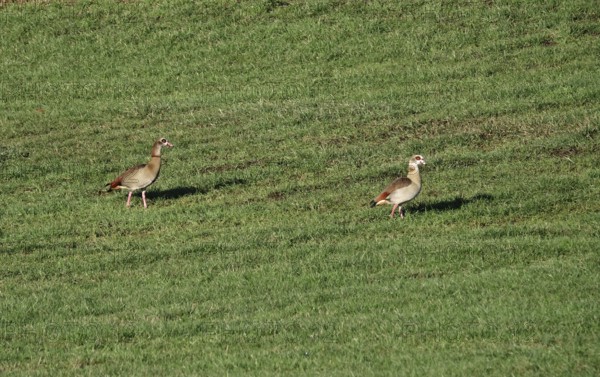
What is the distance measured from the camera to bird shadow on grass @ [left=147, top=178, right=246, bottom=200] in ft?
63.1

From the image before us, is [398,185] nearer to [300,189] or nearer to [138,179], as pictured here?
[300,189]

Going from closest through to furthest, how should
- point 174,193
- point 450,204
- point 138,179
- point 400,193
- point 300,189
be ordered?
1. point 400,193
2. point 450,204
3. point 138,179
4. point 300,189
5. point 174,193

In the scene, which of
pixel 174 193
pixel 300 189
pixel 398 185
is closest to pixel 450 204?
pixel 398 185

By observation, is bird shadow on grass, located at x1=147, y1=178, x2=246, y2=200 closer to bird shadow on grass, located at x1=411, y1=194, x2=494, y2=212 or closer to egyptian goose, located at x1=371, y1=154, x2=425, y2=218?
egyptian goose, located at x1=371, y1=154, x2=425, y2=218

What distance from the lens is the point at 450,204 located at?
57.3ft

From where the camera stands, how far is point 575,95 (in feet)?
77.0

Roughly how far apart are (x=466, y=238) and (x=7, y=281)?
19.8ft

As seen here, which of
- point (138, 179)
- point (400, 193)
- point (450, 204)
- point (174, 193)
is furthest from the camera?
point (174, 193)

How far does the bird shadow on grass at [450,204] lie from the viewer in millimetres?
17281

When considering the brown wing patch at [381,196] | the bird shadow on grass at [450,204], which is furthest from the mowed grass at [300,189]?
the brown wing patch at [381,196]

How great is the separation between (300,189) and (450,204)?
8.95ft

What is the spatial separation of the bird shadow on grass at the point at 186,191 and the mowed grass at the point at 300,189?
7 centimetres

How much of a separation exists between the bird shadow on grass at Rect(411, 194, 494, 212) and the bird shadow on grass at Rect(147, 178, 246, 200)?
3.53 m

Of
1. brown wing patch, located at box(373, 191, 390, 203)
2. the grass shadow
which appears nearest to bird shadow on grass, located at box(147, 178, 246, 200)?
the grass shadow
